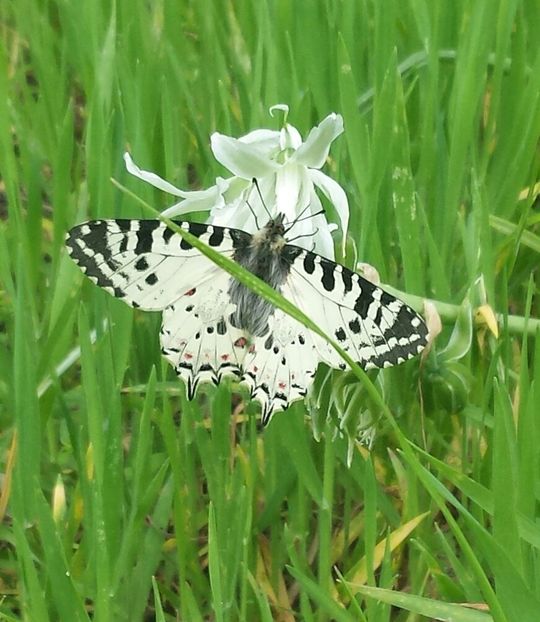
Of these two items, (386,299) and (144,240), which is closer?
(386,299)

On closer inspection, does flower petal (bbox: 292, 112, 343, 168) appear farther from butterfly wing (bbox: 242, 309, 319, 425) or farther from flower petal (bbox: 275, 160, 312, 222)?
butterfly wing (bbox: 242, 309, 319, 425)

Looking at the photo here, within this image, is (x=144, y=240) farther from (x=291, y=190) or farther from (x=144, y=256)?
(x=291, y=190)

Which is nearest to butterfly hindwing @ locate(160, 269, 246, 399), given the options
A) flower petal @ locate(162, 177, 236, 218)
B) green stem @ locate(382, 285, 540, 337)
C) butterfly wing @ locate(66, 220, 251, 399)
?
butterfly wing @ locate(66, 220, 251, 399)

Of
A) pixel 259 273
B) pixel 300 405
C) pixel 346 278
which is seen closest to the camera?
pixel 346 278

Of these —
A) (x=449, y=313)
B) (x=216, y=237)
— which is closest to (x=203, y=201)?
(x=216, y=237)

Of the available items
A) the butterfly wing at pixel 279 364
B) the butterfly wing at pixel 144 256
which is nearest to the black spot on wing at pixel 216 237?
the butterfly wing at pixel 144 256

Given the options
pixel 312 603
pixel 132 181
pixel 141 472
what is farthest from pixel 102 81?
pixel 312 603
